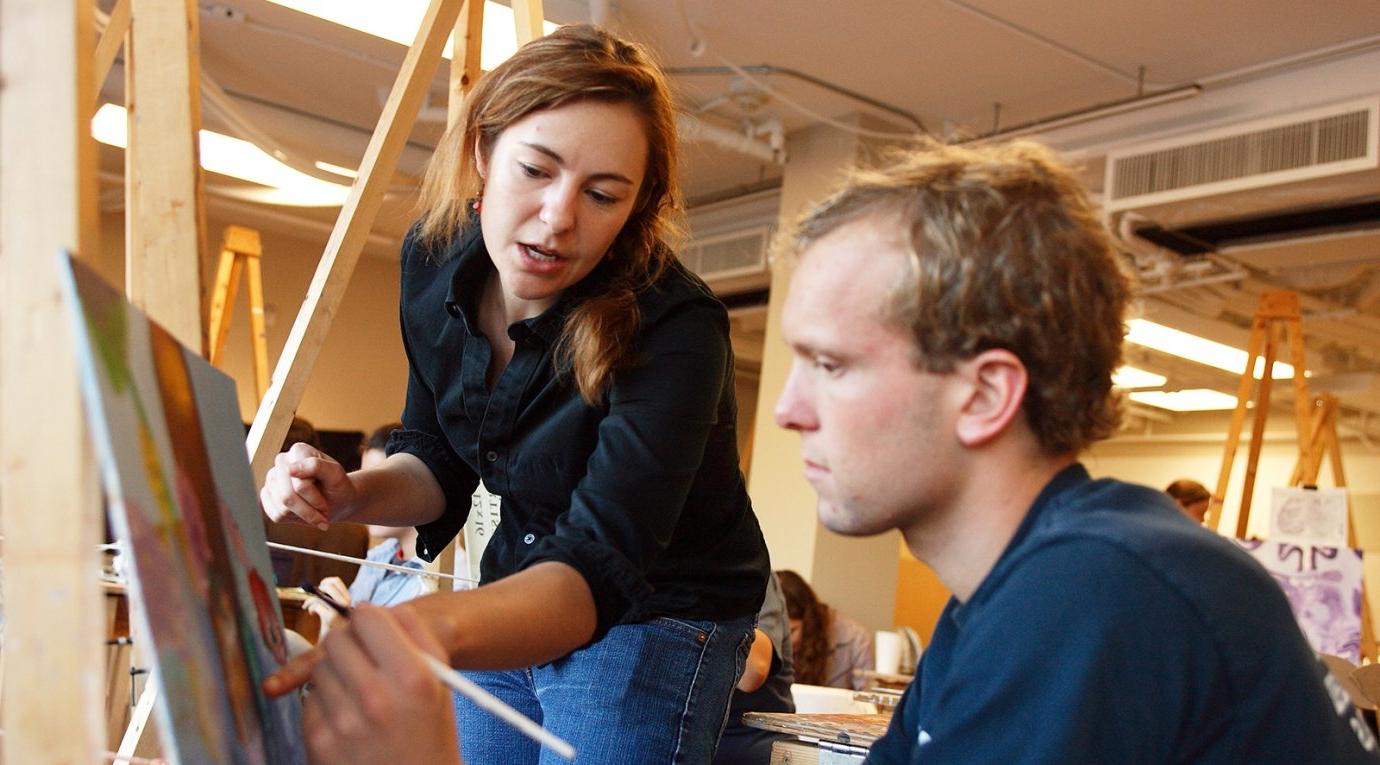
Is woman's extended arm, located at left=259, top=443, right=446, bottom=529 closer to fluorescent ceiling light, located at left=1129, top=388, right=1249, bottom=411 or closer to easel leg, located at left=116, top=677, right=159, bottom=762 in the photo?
easel leg, located at left=116, top=677, right=159, bottom=762

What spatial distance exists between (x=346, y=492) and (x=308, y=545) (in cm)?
351

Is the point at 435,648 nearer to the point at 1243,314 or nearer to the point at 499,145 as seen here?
the point at 499,145

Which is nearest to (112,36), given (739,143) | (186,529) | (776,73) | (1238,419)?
(186,529)

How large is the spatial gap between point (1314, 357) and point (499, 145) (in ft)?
28.2

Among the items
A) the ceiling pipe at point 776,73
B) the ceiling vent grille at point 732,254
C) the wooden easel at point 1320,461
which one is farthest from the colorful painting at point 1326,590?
the ceiling vent grille at point 732,254

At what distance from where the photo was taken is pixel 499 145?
142 centimetres

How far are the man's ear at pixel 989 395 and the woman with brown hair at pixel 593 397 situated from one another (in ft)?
1.21

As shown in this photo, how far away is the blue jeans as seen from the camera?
138 cm

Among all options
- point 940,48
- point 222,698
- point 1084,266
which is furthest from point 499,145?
point 940,48

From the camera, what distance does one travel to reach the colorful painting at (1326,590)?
17.0 feet

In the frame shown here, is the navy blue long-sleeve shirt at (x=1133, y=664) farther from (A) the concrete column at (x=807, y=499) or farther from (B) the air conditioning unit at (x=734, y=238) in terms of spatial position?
(B) the air conditioning unit at (x=734, y=238)

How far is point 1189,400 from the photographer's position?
1057 cm

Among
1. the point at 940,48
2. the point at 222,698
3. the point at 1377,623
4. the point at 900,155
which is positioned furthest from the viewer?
the point at 1377,623

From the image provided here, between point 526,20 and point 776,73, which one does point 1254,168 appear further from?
point 526,20
